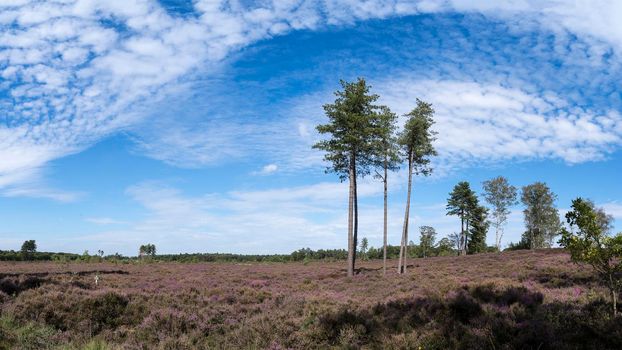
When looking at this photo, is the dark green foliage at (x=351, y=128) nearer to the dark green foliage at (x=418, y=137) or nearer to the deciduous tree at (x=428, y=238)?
the dark green foliage at (x=418, y=137)

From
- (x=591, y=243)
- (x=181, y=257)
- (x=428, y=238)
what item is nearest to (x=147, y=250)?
(x=181, y=257)

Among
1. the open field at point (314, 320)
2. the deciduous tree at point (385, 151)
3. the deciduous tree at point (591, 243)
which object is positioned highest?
the deciduous tree at point (385, 151)

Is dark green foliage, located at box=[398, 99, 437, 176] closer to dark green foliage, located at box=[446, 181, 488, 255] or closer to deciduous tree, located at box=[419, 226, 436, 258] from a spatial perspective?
dark green foliage, located at box=[446, 181, 488, 255]

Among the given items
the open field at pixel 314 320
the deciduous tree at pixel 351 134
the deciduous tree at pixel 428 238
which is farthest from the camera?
the deciduous tree at pixel 428 238

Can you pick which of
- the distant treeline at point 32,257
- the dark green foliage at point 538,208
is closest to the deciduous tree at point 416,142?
the dark green foliage at point 538,208

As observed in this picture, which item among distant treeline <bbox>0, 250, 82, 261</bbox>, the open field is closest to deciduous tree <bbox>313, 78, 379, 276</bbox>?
the open field

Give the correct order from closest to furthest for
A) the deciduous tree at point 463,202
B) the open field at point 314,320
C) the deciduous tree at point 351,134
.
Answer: the open field at point 314,320 < the deciduous tree at point 351,134 < the deciduous tree at point 463,202

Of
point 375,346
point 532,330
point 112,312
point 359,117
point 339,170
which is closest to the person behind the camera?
point 532,330

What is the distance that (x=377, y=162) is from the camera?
30422mm

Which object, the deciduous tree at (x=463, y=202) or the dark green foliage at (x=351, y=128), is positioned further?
the deciduous tree at (x=463, y=202)

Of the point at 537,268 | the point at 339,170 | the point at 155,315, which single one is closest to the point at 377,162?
the point at 339,170

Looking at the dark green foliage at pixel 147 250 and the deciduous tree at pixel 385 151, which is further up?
the deciduous tree at pixel 385 151

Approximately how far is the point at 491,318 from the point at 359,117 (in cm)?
2030

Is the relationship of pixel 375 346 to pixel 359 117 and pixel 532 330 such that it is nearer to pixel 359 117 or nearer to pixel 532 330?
pixel 532 330
